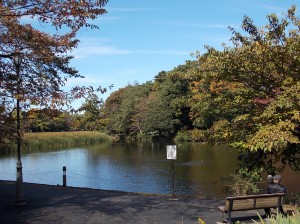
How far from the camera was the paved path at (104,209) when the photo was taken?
9414 millimetres

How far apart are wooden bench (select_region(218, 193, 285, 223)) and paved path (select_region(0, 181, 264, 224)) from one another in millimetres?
1021

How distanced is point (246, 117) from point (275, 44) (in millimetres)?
1839

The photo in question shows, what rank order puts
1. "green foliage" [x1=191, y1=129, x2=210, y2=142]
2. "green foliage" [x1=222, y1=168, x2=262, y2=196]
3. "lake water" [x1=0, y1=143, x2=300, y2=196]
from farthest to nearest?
"lake water" [x1=0, y1=143, x2=300, y2=196] → "green foliage" [x1=222, y1=168, x2=262, y2=196] → "green foliage" [x1=191, y1=129, x2=210, y2=142]

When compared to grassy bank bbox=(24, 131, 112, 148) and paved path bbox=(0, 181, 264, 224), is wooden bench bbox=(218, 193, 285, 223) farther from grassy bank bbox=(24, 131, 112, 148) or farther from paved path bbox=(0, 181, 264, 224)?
grassy bank bbox=(24, 131, 112, 148)

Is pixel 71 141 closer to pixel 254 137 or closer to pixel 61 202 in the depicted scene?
pixel 61 202

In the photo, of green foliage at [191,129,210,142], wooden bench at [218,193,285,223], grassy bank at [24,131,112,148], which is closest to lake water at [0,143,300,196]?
green foliage at [191,129,210,142]

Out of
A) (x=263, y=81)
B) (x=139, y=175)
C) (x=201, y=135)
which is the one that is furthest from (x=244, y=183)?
(x=139, y=175)

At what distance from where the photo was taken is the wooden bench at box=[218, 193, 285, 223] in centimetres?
807

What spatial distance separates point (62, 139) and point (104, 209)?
50997mm

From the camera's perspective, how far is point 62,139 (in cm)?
6025

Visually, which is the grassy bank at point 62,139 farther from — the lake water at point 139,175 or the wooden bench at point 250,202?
the wooden bench at point 250,202

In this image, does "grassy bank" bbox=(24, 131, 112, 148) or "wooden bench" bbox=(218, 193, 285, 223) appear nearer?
"wooden bench" bbox=(218, 193, 285, 223)

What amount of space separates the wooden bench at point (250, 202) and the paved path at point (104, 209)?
102 centimetres

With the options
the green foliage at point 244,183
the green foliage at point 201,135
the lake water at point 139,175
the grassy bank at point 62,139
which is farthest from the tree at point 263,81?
the grassy bank at point 62,139
